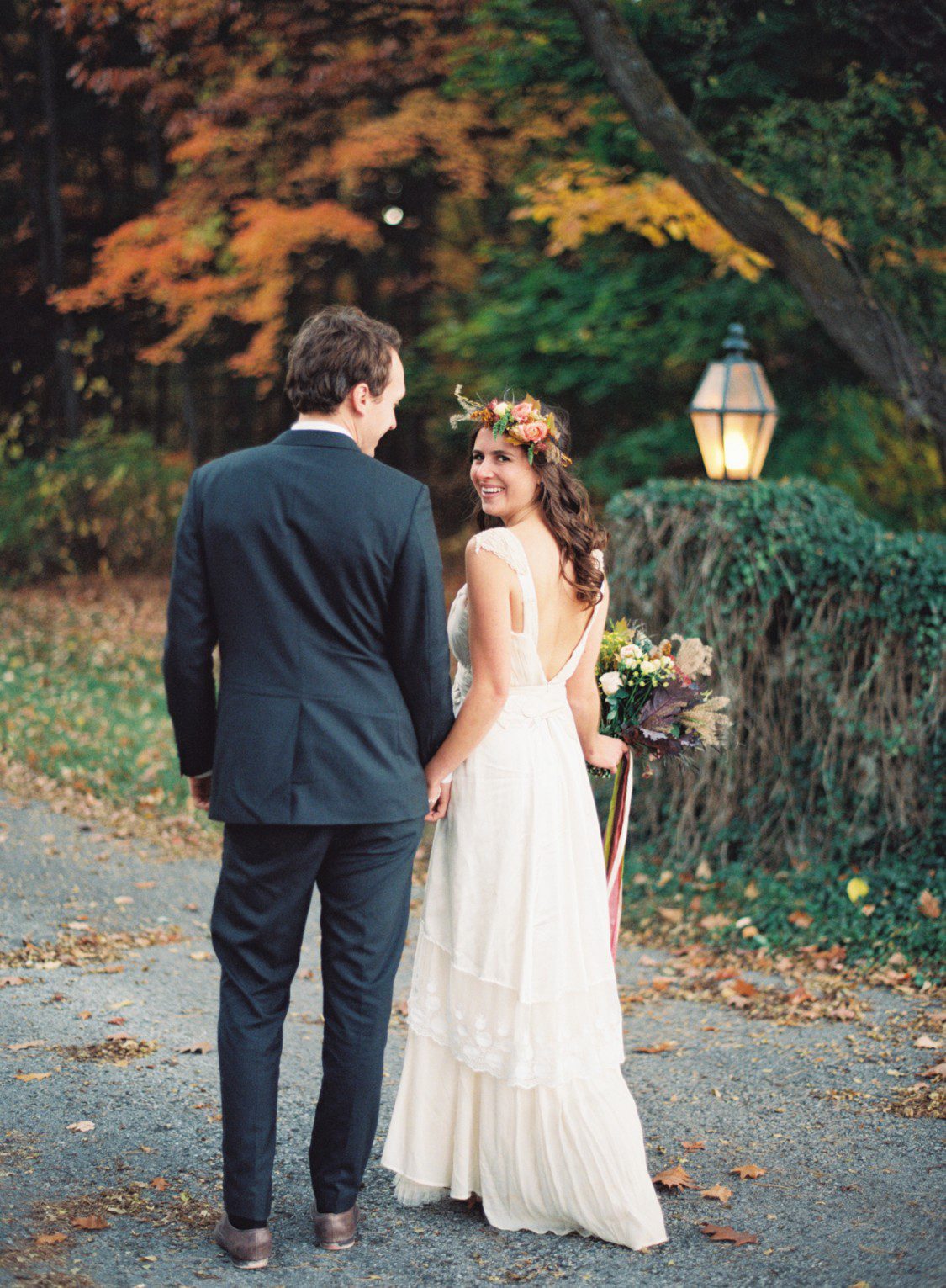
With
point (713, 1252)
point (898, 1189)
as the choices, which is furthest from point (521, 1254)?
point (898, 1189)

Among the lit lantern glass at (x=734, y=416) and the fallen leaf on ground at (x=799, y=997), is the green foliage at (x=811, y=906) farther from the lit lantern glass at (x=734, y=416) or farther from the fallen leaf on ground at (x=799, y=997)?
the lit lantern glass at (x=734, y=416)

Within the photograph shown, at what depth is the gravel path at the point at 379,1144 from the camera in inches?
119

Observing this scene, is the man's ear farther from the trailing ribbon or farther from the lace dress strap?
the trailing ribbon

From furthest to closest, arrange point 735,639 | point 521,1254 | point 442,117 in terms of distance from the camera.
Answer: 1. point 442,117
2. point 735,639
3. point 521,1254

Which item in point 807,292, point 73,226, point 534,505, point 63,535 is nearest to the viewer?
point 534,505

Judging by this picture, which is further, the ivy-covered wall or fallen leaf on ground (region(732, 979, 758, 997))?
the ivy-covered wall

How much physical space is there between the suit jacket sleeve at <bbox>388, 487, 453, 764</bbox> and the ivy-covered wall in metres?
3.80

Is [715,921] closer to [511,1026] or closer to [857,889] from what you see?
[857,889]

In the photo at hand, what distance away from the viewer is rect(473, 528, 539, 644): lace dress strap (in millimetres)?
3180

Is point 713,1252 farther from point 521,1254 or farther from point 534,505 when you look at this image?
point 534,505

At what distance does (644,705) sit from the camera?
3.71 metres

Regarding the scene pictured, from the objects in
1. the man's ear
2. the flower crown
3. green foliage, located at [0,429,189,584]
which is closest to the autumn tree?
green foliage, located at [0,429,189,584]

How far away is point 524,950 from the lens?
319 centimetres

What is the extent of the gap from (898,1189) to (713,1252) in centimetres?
67
